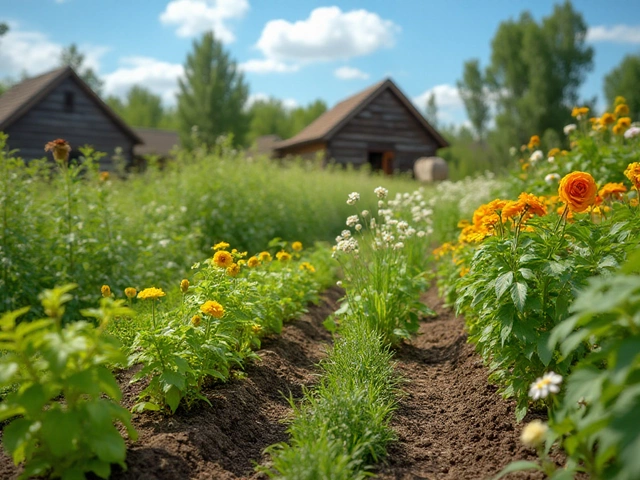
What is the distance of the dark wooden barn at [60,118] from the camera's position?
16.6 m

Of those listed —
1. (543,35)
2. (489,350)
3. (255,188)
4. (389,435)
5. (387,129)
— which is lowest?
(389,435)

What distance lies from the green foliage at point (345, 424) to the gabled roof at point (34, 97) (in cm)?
1631

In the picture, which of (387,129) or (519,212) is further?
(387,129)

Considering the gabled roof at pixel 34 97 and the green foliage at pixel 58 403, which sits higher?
the gabled roof at pixel 34 97

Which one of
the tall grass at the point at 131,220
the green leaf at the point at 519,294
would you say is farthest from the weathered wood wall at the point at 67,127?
the green leaf at the point at 519,294

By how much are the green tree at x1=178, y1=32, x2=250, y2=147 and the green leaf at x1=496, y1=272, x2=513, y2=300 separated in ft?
102

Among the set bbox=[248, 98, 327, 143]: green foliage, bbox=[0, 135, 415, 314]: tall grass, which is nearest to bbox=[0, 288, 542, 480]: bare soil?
bbox=[0, 135, 415, 314]: tall grass

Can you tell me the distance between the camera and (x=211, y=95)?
32.3m

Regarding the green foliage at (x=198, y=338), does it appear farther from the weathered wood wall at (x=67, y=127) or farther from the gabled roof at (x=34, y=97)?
the gabled roof at (x=34, y=97)

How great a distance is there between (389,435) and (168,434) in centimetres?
109

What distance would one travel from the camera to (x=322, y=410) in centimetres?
262

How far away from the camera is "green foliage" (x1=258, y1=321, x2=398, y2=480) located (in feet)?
7.09

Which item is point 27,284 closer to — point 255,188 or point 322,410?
point 322,410

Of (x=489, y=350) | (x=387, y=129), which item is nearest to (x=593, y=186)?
(x=489, y=350)
